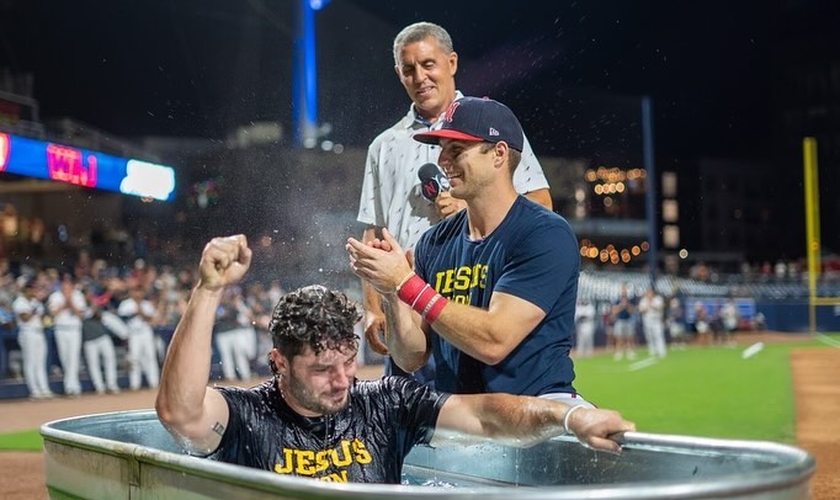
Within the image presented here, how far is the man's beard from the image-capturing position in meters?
3.04

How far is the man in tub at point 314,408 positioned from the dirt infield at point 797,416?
13.1 ft

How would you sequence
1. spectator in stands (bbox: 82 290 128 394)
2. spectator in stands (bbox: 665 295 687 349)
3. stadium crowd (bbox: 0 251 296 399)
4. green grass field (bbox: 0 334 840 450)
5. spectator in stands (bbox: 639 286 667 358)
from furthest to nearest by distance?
spectator in stands (bbox: 665 295 687 349)
spectator in stands (bbox: 639 286 667 358)
spectator in stands (bbox: 82 290 128 394)
stadium crowd (bbox: 0 251 296 399)
green grass field (bbox: 0 334 840 450)

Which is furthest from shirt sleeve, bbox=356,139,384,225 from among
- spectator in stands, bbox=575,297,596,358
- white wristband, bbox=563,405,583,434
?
spectator in stands, bbox=575,297,596,358

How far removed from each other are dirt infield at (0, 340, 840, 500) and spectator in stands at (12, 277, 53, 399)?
400 millimetres

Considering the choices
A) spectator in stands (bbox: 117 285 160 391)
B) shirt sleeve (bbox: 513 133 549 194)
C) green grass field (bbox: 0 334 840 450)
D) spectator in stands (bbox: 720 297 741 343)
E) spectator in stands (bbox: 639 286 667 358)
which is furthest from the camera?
spectator in stands (bbox: 720 297 741 343)

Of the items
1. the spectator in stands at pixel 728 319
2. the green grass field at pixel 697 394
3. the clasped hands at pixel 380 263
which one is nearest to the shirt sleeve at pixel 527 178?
the clasped hands at pixel 380 263

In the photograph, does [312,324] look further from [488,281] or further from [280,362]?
[488,281]

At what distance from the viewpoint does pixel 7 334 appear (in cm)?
1661

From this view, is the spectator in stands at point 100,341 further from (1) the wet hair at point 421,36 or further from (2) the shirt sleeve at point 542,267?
(2) the shirt sleeve at point 542,267

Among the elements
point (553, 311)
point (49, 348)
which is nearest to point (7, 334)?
point (49, 348)

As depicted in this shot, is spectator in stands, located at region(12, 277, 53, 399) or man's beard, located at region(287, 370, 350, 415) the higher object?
man's beard, located at region(287, 370, 350, 415)

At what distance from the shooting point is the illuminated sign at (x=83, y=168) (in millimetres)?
20856

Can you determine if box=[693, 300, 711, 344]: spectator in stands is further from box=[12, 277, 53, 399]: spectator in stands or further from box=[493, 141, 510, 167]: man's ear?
box=[493, 141, 510, 167]: man's ear

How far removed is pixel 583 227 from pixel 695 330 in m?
25.9
